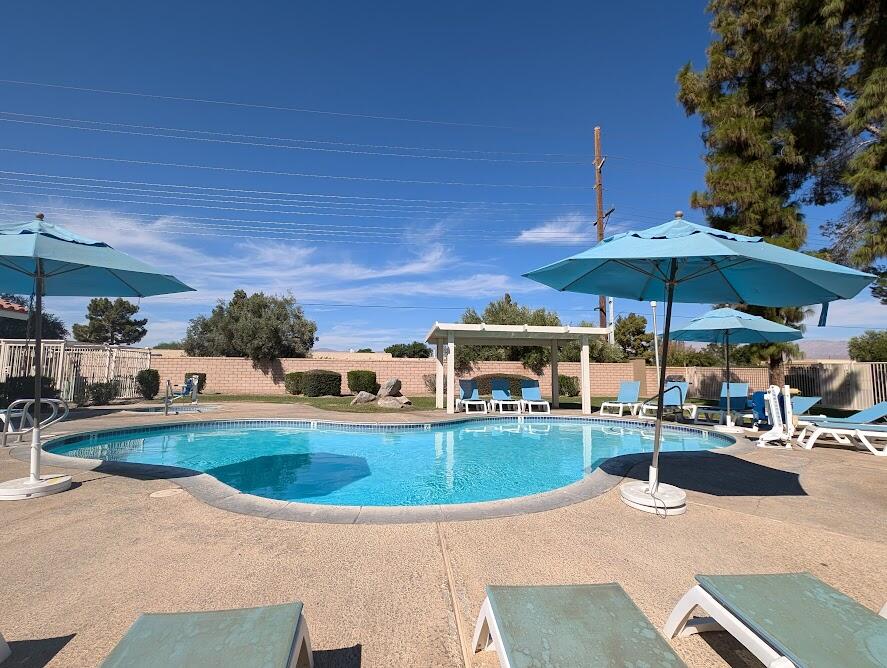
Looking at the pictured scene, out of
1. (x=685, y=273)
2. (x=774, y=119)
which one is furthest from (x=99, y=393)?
(x=774, y=119)

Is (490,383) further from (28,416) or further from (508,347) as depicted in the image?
(28,416)

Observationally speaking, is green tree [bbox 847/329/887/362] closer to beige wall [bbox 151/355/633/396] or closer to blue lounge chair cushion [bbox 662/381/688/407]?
beige wall [bbox 151/355/633/396]

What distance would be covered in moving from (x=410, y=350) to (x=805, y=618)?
34448mm

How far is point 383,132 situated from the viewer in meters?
20.9

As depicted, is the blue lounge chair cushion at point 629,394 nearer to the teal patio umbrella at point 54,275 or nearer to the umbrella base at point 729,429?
the umbrella base at point 729,429

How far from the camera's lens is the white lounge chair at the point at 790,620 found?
4.95ft

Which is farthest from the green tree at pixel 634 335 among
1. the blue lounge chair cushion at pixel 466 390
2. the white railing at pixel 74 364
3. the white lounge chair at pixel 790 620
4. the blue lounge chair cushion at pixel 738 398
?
the white lounge chair at pixel 790 620

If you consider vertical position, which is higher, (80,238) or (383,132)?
(383,132)

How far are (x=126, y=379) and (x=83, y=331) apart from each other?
132ft

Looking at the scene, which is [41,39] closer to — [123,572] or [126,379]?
[126,379]

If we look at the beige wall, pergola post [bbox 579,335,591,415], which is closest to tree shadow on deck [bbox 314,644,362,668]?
pergola post [bbox 579,335,591,415]

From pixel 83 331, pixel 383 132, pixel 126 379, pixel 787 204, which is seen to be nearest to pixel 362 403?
pixel 126 379

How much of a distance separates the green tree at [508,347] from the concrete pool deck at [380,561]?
60.3 feet

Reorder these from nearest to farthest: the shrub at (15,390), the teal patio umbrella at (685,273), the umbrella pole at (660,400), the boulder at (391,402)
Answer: the teal patio umbrella at (685,273) < the umbrella pole at (660,400) < the shrub at (15,390) < the boulder at (391,402)
